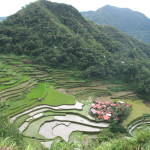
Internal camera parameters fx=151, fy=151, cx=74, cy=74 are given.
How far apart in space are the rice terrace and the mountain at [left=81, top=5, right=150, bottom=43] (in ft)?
170

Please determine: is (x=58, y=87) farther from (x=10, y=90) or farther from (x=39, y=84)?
(x=10, y=90)

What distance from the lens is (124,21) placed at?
7544 centimetres

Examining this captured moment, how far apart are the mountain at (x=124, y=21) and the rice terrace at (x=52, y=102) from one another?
5187 centimetres

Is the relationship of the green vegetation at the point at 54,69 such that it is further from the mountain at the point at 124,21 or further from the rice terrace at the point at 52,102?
the mountain at the point at 124,21

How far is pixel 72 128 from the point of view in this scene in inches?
422

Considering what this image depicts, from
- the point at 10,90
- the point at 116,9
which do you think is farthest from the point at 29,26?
the point at 116,9

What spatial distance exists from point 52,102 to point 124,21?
241 feet

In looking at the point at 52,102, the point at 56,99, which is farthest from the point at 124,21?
the point at 52,102

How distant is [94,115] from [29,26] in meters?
21.1

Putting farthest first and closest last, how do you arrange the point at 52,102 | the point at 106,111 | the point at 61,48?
the point at 61,48, the point at 52,102, the point at 106,111

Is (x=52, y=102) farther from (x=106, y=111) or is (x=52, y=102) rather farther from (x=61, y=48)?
(x=61, y=48)

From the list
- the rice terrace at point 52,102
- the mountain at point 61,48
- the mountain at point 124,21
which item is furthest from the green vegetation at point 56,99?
the mountain at point 124,21

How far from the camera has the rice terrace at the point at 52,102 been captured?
1035cm

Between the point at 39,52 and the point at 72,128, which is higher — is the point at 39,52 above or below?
above
